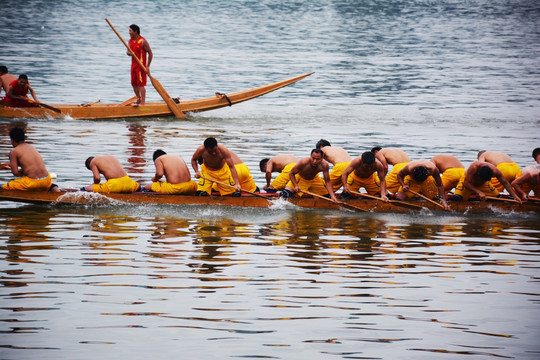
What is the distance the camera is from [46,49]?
164 ft

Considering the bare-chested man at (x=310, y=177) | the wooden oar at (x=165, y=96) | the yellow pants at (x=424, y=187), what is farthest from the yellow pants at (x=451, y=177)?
the wooden oar at (x=165, y=96)

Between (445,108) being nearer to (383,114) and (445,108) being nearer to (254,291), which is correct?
(383,114)

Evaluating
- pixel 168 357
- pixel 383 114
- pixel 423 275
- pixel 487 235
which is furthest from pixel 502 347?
Answer: pixel 383 114

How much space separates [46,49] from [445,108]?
2544 cm

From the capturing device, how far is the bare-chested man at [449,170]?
16297 millimetres

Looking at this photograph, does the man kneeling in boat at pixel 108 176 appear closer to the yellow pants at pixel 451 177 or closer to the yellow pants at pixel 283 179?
the yellow pants at pixel 283 179

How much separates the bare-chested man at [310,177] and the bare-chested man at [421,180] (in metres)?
1.22

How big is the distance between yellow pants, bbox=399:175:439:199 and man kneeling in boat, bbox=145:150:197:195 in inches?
143

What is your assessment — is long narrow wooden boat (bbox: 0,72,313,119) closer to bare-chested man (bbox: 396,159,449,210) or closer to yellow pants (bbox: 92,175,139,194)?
yellow pants (bbox: 92,175,139,194)

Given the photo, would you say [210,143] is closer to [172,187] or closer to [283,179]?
[172,187]

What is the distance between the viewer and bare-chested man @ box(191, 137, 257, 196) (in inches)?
622

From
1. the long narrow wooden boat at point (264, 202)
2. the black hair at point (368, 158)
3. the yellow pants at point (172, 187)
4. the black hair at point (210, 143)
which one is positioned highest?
the black hair at point (210, 143)

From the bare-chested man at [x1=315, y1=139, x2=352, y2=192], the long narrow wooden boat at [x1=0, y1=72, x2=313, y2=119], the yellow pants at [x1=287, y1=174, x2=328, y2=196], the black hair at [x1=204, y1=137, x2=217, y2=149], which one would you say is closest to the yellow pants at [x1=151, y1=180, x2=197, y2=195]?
the black hair at [x1=204, y1=137, x2=217, y2=149]

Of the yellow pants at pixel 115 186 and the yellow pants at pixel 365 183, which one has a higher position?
the yellow pants at pixel 115 186
